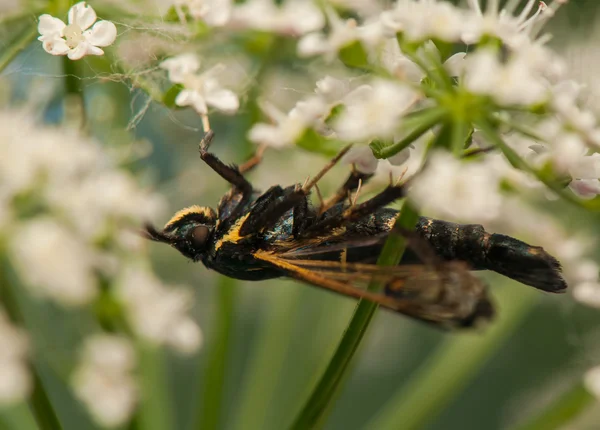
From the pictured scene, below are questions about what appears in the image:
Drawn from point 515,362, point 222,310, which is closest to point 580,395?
point 222,310

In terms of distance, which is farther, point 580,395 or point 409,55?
point 580,395

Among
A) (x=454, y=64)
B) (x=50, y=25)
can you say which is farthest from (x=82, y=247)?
(x=454, y=64)

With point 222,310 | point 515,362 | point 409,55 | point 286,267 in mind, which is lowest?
point 515,362

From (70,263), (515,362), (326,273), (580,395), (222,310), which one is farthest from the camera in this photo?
(515,362)

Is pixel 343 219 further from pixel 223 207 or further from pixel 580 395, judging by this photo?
pixel 580 395

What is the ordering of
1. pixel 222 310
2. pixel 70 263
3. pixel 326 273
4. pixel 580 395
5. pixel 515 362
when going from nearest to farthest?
pixel 70 263, pixel 326 273, pixel 580 395, pixel 222 310, pixel 515 362

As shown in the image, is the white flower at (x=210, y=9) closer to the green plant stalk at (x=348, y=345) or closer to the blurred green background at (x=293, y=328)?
the blurred green background at (x=293, y=328)

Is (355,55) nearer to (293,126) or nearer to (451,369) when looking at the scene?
(293,126)
